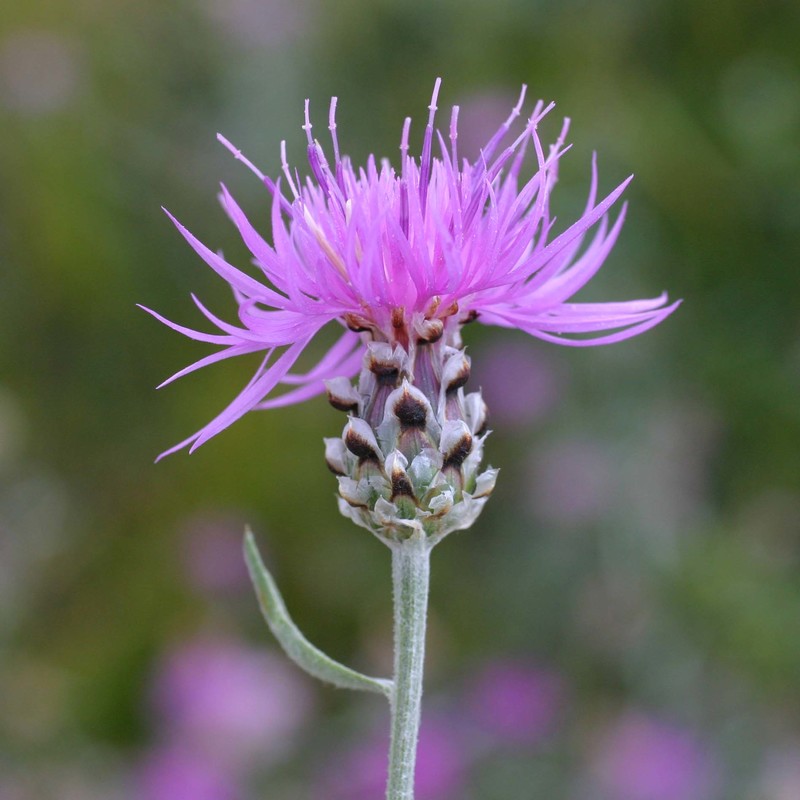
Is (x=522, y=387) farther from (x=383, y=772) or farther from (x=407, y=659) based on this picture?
(x=407, y=659)

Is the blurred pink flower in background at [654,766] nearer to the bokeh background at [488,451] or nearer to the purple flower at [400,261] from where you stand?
the bokeh background at [488,451]

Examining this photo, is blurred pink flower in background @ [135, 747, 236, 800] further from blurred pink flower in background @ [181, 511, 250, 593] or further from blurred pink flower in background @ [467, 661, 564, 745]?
blurred pink flower in background @ [467, 661, 564, 745]

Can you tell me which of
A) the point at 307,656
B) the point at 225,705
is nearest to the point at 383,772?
the point at 225,705

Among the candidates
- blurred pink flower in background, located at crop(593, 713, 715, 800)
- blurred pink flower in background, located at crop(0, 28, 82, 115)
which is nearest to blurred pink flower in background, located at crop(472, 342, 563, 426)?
blurred pink flower in background, located at crop(593, 713, 715, 800)

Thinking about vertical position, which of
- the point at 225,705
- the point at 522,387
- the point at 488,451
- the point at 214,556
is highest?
the point at 522,387

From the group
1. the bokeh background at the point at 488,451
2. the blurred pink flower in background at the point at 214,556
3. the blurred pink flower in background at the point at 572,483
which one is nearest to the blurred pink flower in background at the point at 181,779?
the bokeh background at the point at 488,451

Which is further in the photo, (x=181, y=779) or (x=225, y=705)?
(x=225, y=705)
